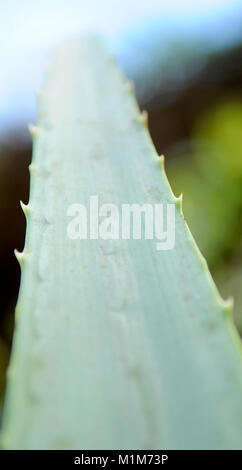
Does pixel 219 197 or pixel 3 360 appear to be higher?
pixel 219 197

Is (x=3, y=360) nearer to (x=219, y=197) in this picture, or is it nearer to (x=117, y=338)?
(x=219, y=197)

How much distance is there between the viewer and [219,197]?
135 cm

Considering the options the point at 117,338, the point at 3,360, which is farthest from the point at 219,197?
the point at 117,338

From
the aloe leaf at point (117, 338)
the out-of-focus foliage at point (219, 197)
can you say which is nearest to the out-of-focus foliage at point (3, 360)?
the out-of-focus foliage at point (219, 197)

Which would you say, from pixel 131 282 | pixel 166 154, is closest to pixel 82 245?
pixel 131 282

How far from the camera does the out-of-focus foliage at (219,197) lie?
127 cm

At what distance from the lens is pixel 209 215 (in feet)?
4.28

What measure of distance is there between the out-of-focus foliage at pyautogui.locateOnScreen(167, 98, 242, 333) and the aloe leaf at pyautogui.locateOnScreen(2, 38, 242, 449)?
76cm

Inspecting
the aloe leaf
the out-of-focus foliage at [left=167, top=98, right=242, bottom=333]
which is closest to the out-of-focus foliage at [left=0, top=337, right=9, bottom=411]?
the out-of-focus foliage at [left=167, top=98, right=242, bottom=333]

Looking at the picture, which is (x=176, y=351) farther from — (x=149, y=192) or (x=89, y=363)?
(x=149, y=192)

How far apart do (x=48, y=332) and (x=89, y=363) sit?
0.16ft

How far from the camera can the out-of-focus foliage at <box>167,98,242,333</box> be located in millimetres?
1271

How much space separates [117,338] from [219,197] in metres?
1.06

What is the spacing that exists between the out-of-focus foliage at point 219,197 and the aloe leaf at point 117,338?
762 mm
